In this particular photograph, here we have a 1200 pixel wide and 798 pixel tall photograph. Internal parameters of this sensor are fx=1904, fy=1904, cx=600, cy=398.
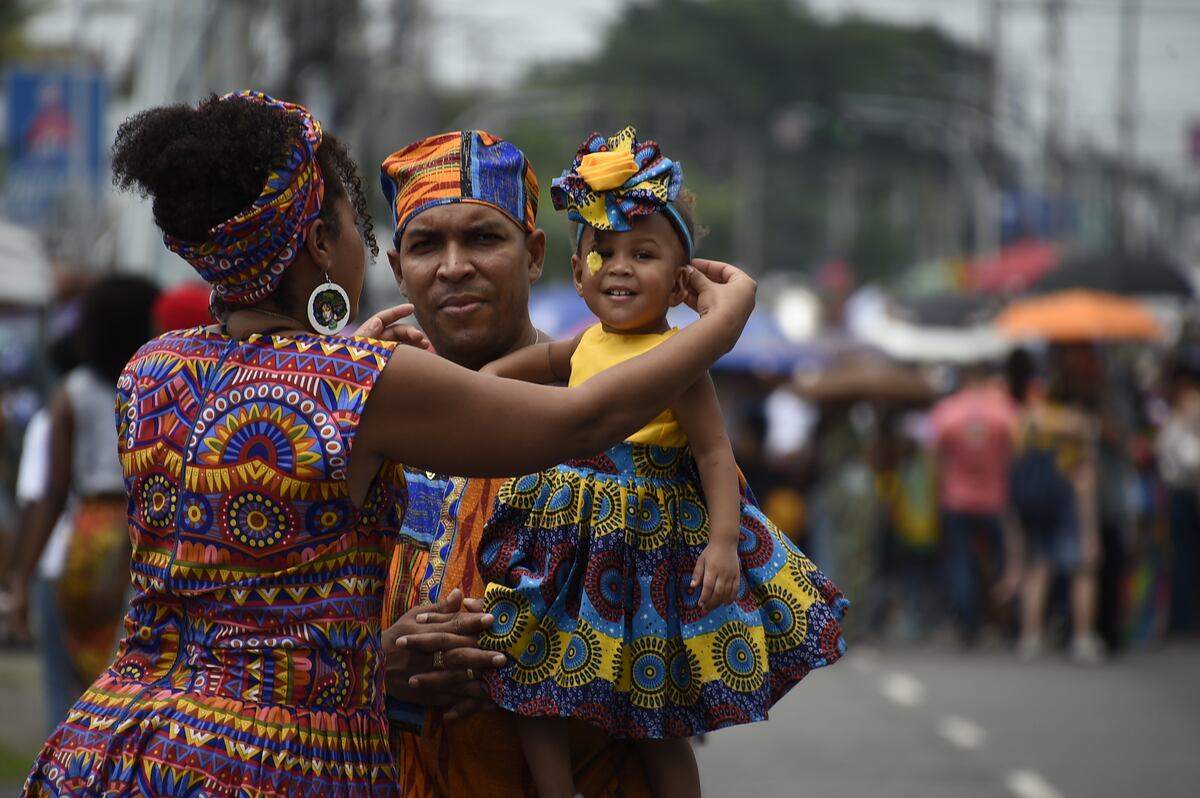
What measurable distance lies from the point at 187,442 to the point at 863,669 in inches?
435

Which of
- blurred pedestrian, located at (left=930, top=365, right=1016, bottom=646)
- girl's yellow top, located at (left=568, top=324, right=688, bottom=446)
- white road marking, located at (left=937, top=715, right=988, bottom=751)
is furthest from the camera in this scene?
blurred pedestrian, located at (left=930, top=365, right=1016, bottom=646)

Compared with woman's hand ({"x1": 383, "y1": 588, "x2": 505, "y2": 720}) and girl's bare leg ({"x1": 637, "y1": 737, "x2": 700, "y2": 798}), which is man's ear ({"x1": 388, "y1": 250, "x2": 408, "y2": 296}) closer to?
woman's hand ({"x1": 383, "y1": 588, "x2": 505, "y2": 720})

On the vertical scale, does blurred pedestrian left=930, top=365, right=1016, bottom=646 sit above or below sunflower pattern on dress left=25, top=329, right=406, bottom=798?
below

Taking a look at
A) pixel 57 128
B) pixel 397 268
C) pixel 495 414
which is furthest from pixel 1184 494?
pixel 495 414

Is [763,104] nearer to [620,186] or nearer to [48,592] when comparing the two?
[48,592]

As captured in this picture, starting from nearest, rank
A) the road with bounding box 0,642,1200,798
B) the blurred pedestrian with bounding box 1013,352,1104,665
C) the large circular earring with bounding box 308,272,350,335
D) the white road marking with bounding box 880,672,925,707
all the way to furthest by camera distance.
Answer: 1. the large circular earring with bounding box 308,272,350,335
2. the road with bounding box 0,642,1200,798
3. the white road marking with bounding box 880,672,925,707
4. the blurred pedestrian with bounding box 1013,352,1104,665

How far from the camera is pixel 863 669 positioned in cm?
1360

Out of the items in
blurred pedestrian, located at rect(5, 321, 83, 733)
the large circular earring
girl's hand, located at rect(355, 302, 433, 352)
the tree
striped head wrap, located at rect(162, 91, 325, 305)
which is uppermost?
the tree

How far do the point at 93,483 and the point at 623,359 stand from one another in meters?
3.61

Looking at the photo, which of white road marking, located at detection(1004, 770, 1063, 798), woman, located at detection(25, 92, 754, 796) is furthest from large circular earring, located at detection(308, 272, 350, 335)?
white road marking, located at detection(1004, 770, 1063, 798)

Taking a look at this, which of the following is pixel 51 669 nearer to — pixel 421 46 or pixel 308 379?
pixel 308 379

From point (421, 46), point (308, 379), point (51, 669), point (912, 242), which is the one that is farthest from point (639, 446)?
point (912, 242)

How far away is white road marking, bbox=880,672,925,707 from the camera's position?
11.9 meters

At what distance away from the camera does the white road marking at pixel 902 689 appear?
1195cm
